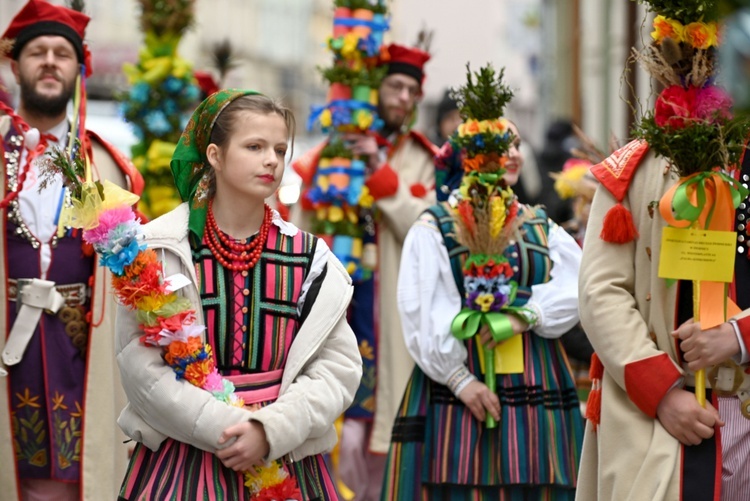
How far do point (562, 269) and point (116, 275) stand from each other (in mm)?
2274

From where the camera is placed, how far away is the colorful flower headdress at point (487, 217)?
5.44m

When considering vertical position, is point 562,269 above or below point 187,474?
above

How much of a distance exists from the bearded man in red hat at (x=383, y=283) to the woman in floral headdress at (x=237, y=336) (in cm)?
318

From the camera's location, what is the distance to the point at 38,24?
588 cm

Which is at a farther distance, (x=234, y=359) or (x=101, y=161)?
(x=101, y=161)

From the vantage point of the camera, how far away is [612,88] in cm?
1766

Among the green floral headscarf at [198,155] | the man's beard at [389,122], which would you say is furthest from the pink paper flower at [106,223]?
the man's beard at [389,122]

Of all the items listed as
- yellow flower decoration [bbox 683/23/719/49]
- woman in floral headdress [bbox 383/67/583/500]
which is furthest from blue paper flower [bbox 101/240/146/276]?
yellow flower decoration [bbox 683/23/719/49]

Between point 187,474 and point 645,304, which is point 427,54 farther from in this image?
point 187,474

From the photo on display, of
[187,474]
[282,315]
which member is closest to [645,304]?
[282,315]

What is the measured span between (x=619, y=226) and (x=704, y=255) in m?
0.32

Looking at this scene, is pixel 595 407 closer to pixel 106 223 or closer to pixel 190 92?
pixel 106 223

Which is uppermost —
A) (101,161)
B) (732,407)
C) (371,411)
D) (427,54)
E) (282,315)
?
(427,54)

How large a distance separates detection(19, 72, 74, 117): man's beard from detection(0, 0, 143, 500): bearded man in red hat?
0.13 m
